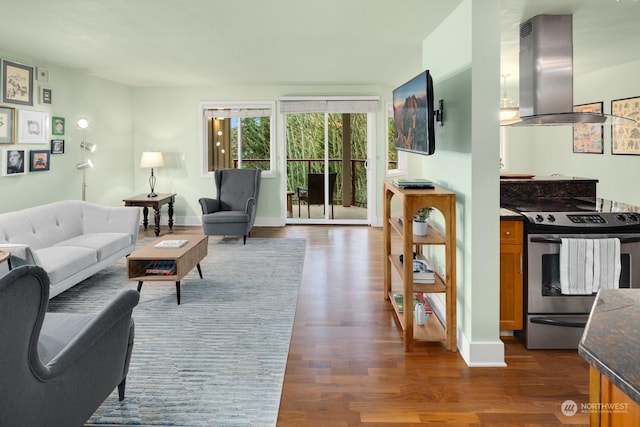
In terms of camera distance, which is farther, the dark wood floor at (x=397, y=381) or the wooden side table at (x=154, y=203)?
the wooden side table at (x=154, y=203)

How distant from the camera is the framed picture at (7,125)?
4848mm

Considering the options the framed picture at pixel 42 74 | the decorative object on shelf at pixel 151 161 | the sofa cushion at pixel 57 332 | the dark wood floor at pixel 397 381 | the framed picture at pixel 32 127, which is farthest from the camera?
the decorative object on shelf at pixel 151 161

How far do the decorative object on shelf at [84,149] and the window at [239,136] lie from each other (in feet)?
6.45

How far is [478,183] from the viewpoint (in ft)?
9.48

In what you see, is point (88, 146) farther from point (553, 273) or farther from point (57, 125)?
point (553, 273)

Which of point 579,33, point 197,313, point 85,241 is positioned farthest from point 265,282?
point 579,33

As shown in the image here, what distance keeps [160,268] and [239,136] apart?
4.40m

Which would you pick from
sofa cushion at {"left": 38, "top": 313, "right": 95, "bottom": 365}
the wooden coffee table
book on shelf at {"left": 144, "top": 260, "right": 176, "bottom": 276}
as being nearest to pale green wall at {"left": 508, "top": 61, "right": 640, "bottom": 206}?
the wooden coffee table

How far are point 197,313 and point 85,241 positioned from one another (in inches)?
65.1

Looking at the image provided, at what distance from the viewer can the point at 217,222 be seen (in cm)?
644

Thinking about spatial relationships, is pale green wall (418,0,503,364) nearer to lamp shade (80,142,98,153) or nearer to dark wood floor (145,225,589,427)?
dark wood floor (145,225,589,427)

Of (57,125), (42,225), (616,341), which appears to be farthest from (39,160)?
(616,341)

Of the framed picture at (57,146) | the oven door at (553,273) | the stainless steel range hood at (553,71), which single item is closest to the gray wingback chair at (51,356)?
the oven door at (553,273)

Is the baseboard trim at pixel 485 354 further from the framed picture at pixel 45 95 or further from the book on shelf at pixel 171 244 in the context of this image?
the framed picture at pixel 45 95
